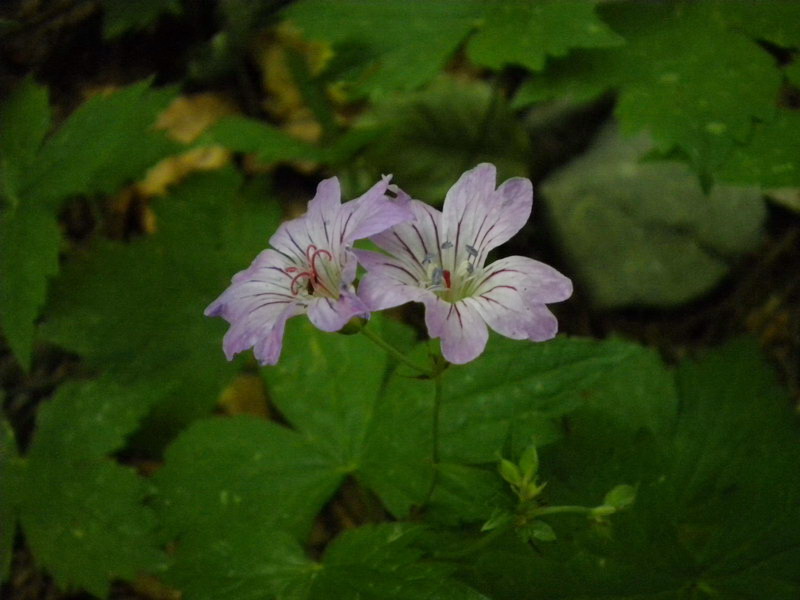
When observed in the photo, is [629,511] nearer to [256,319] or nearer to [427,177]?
[256,319]

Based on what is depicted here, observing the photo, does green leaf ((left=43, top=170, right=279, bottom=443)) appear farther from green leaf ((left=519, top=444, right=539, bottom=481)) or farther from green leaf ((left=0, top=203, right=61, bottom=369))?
green leaf ((left=519, top=444, right=539, bottom=481))

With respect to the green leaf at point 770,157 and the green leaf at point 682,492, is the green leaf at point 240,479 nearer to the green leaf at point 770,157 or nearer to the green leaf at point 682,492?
the green leaf at point 682,492

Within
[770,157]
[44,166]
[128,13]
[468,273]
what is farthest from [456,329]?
[128,13]

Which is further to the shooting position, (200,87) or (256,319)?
(200,87)

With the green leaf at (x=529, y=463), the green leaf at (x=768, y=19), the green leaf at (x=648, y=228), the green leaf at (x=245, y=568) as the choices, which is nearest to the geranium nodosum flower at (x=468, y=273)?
the green leaf at (x=529, y=463)

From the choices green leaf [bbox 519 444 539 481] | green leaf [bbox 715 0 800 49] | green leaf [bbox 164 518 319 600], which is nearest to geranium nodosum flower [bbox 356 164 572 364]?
green leaf [bbox 519 444 539 481]

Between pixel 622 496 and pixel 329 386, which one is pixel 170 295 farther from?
pixel 622 496

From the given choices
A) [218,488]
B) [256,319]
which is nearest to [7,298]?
[218,488]
